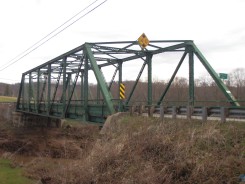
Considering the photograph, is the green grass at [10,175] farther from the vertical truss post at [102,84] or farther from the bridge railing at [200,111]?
the bridge railing at [200,111]

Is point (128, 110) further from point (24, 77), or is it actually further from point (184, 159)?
point (24, 77)

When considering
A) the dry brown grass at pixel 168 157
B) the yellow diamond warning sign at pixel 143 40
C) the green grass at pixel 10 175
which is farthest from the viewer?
the yellow diamond warning sign at pixel 143 40

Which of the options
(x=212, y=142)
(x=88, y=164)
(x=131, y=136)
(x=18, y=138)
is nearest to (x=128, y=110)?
(x=131, y=136)

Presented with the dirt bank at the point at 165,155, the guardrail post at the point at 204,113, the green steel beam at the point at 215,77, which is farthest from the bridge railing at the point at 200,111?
the green steel beam at the point at 215,77

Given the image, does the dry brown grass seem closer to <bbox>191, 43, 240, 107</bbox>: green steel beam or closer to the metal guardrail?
the metal guardrail

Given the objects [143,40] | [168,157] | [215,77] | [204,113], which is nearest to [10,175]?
[143,40]

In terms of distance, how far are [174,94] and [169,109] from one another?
37.6m

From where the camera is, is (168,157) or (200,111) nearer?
(168,157)

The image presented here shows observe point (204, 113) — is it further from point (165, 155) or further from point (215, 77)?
point (215, 77)

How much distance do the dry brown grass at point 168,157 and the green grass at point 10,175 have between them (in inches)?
233

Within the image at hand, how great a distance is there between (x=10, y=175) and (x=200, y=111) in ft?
43.2

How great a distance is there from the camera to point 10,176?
823 inches

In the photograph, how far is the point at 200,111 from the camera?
14.9 meters

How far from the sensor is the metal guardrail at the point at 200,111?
13.4 metres
